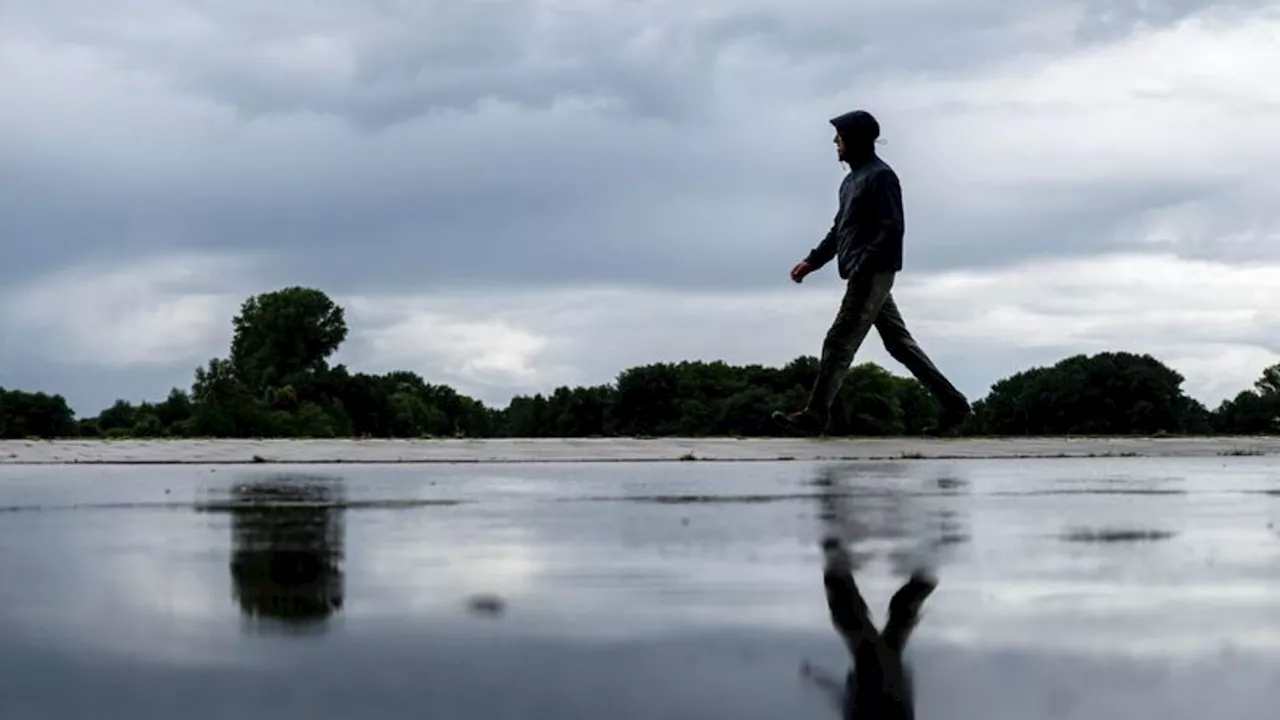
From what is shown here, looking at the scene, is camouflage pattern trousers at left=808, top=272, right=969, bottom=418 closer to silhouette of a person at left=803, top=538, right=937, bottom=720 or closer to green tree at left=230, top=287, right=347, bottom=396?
silhouette of a person at left=803, top=538, right=937, bottom=720

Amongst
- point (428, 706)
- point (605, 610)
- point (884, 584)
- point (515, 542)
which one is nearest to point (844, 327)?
point (515, 542)

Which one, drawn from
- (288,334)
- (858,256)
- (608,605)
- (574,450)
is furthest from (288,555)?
(288,334)

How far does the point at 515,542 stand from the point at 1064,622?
104 inches

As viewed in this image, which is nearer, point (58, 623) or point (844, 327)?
point (58, 623)

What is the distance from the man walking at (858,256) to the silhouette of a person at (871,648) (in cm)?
646

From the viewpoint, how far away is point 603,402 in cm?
9069

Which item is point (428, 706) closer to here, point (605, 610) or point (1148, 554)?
point (605, 610)

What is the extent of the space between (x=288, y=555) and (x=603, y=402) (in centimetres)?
8456

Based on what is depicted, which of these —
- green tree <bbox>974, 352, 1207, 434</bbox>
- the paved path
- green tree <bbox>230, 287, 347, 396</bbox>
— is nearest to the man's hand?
the paved path

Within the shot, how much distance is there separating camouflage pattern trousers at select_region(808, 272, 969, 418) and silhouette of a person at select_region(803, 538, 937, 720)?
21.6 feet

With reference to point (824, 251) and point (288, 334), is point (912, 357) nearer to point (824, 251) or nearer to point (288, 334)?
point (824, 251)

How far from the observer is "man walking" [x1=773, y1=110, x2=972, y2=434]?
1195 centimetres

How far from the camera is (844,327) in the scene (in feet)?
40.5

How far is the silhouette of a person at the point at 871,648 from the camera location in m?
3.28
